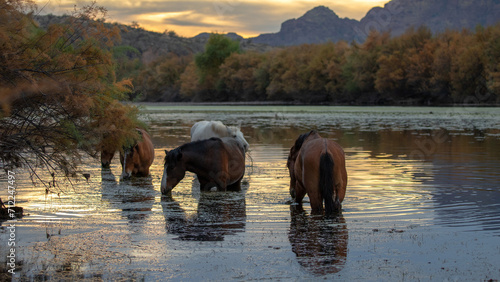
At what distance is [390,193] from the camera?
471 inches

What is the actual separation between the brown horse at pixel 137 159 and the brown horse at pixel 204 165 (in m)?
2.68

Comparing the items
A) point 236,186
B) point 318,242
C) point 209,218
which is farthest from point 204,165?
point 318,242

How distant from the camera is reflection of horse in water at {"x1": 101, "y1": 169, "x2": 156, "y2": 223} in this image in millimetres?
10227

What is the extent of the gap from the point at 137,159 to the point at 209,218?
5.62m

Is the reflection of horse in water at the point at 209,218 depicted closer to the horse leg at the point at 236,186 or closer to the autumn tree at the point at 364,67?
the horse leg at the point at 236,186

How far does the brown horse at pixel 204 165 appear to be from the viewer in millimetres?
12062

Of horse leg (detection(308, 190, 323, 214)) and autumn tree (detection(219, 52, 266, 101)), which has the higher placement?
autumn tree (detection(219, 52, 266, 101))

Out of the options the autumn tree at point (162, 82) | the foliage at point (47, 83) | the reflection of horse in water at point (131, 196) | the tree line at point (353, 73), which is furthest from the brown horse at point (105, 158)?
the autumn tree at point (162, 82)

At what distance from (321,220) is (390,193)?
3.16 metres

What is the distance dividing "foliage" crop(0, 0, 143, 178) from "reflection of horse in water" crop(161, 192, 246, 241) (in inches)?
72.5

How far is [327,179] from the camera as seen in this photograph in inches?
357

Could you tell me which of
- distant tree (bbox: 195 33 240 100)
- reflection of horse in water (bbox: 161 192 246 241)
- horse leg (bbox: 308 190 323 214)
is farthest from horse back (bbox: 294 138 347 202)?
distant tree (bbox: 195 33 240 100)

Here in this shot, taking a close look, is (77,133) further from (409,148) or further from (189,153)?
(409,148)

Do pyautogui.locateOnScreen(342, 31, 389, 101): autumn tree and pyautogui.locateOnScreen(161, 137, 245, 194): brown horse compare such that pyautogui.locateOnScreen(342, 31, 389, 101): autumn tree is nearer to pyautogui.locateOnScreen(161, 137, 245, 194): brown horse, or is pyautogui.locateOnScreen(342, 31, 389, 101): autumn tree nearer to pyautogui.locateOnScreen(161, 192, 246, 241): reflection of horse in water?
pyautogui.locateOnScreen(161, 137, 245, 194): brown horse
